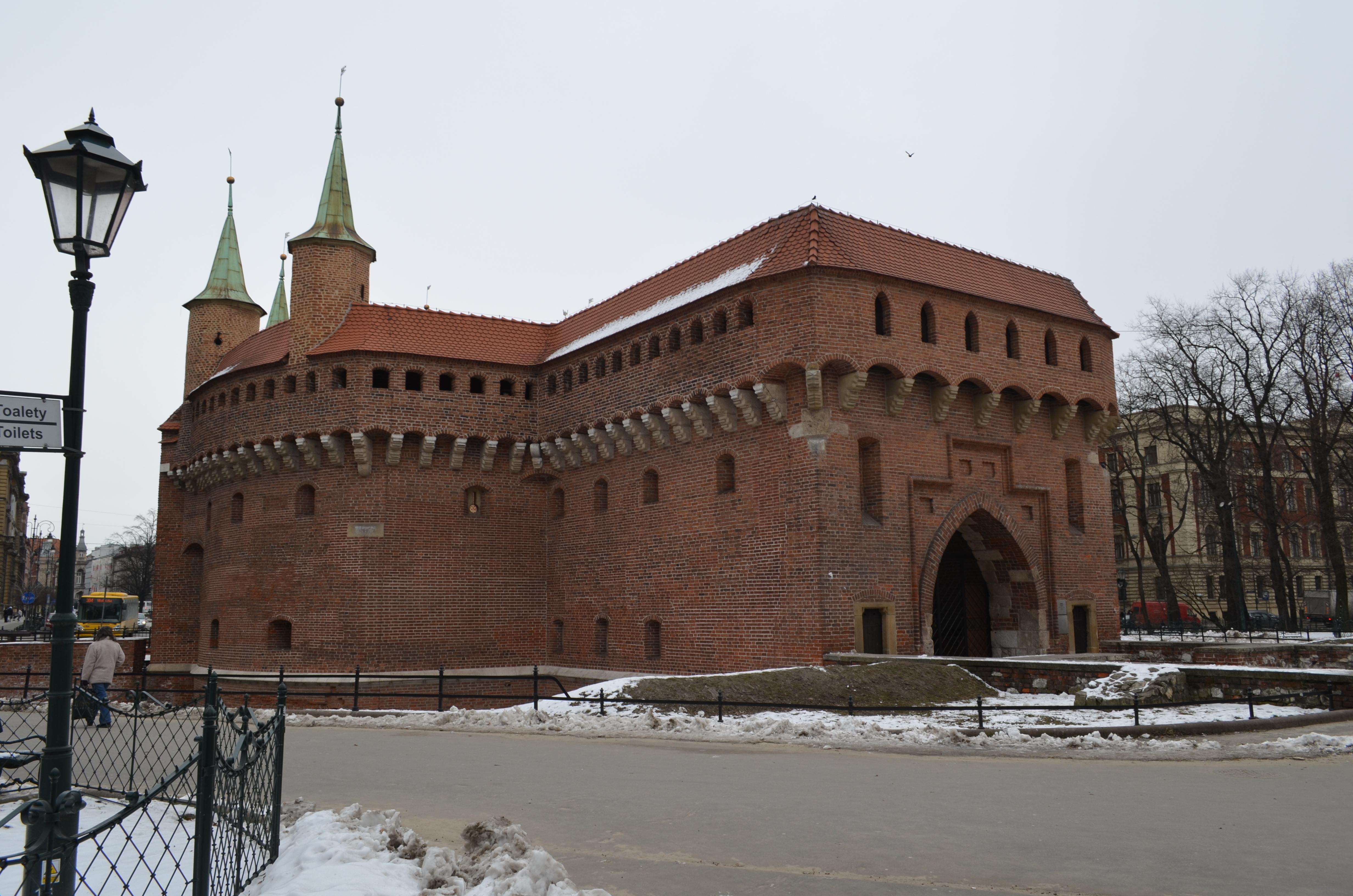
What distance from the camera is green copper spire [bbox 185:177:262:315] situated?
34.8 metres

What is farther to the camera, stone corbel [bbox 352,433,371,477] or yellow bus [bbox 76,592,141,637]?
yellow bus [bbox 76,592,141,637]

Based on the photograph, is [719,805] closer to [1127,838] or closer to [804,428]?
[1127,838]

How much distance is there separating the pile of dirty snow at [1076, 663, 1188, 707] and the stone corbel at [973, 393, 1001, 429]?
733cm

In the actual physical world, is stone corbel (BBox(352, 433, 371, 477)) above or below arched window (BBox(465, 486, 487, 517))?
above

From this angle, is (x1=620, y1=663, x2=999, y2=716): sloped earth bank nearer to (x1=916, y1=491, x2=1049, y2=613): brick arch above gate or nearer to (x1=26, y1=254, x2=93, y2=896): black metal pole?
(x1=916, y1=491, x2=1049, y2=613): brick arch above gate

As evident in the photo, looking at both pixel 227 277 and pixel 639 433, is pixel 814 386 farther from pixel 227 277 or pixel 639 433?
pixel 227 277

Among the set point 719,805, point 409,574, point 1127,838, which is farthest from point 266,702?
point 1127,838

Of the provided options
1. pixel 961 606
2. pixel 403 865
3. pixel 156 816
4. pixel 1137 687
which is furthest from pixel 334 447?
pixel 403 865

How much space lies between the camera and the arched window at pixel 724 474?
854 inches

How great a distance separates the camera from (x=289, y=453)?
1053 inches

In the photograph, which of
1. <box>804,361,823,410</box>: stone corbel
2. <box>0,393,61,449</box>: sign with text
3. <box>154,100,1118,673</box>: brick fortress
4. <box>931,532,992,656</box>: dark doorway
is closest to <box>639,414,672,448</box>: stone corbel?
<box>154,100,1118,673</box>: brick fortress

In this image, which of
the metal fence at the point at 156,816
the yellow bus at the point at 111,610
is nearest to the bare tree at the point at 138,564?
the yellow bus at the point at 111,610

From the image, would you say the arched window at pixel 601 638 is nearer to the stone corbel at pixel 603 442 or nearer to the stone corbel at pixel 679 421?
the stone corbel at pixel 603 442

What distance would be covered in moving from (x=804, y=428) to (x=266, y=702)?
15652mm
